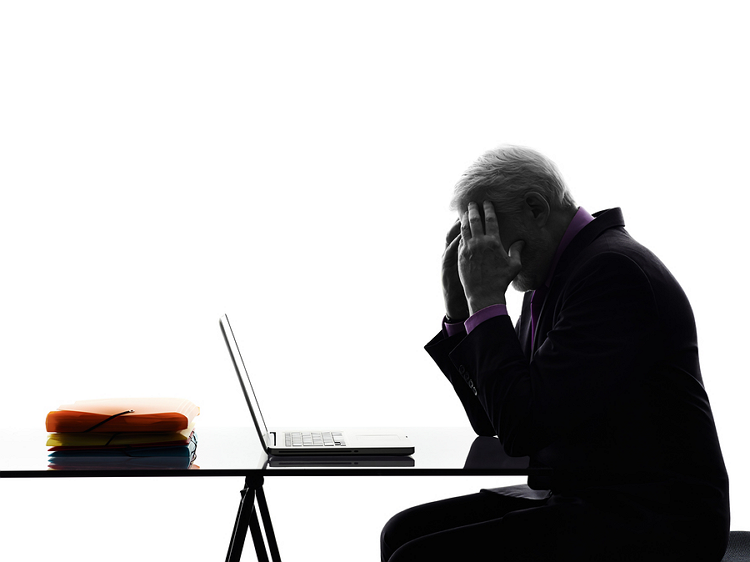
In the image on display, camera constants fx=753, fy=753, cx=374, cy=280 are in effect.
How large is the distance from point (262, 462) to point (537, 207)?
29.6 inches

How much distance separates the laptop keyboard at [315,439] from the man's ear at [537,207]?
2.01 ft

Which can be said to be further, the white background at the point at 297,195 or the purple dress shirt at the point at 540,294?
the white background at the point at 297,195

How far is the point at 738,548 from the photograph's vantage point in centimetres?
144

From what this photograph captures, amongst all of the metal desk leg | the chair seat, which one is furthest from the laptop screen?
the chair seat

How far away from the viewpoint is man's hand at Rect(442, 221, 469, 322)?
5.76 ft

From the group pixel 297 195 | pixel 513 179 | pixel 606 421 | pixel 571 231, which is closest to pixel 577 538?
pixel 606 421

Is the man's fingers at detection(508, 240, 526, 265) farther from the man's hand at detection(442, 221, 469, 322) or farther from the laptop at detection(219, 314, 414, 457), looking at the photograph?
the laptop at detection(219, 314, 414, 457)

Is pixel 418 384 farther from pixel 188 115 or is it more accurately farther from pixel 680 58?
pixel 680 58

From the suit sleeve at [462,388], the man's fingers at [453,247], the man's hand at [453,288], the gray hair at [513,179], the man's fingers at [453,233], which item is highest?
the gray hair at [513,179]

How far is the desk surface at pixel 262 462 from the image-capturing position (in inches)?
50.9

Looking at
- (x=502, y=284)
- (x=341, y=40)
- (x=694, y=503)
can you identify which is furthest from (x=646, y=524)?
(x=341, y=40)

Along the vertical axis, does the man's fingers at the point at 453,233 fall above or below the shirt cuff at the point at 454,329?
above

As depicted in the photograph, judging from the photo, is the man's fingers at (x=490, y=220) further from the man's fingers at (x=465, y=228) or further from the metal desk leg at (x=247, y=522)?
the metal desk leg at (x=247, y=522)

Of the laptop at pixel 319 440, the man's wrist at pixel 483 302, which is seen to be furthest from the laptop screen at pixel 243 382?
the man's wrist at pixel 483 302
